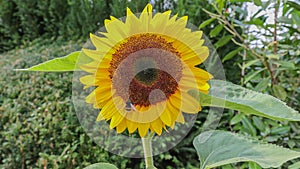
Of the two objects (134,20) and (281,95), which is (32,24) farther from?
(134,20)

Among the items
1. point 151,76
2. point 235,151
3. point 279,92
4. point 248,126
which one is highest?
point 151,76

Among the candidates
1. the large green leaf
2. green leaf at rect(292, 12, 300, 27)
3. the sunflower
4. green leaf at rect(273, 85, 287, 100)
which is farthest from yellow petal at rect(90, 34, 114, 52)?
green leaf at rect(273, 85, 287, 100)

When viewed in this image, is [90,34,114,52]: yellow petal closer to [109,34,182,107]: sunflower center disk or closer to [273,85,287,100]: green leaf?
[109,34,182,107]: sunflower center disk

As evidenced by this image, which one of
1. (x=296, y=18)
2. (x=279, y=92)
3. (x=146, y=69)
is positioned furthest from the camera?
(x=279, y=92)

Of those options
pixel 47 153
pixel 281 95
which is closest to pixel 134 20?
pixel 281 95

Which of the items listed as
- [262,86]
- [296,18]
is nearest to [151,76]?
[296,18]

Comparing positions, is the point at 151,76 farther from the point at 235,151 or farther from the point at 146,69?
the point at 235,151

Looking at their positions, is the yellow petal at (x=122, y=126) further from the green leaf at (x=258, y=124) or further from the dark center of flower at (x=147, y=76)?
the green leaf at (x=258, y=124)
